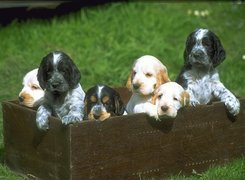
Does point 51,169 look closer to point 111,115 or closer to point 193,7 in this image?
point 111,115

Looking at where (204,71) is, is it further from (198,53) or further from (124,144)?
(124,144)

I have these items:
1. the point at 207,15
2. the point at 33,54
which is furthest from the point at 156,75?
the point at 207,15

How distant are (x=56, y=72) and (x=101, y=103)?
1.44 ft

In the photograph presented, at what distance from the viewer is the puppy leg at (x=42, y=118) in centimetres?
564

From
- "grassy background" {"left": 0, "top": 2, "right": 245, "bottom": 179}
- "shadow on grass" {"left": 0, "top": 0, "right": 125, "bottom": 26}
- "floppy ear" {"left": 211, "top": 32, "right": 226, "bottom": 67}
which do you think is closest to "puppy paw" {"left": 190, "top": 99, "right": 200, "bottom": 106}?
"floppy ear" {"left": 211, "top": 32, "right": 226, "bottom": 67}

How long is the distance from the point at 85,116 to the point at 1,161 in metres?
1.38

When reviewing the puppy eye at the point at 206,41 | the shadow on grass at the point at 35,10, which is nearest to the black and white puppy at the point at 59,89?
the puppy eye at the point at 206,41

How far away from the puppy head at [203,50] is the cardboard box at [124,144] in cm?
38

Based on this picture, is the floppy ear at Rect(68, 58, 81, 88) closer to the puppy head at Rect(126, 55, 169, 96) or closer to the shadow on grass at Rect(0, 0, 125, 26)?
the puppy head at Rect(126, 55, 169, 96)

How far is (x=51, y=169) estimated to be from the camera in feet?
18.6

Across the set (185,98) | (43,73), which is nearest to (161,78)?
(185,98)

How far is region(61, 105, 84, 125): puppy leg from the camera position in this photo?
211 inches

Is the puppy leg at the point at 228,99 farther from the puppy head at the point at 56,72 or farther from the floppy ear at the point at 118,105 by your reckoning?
the puppy head at the point at 56,72

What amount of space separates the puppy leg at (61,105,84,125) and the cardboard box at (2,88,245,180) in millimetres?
60
